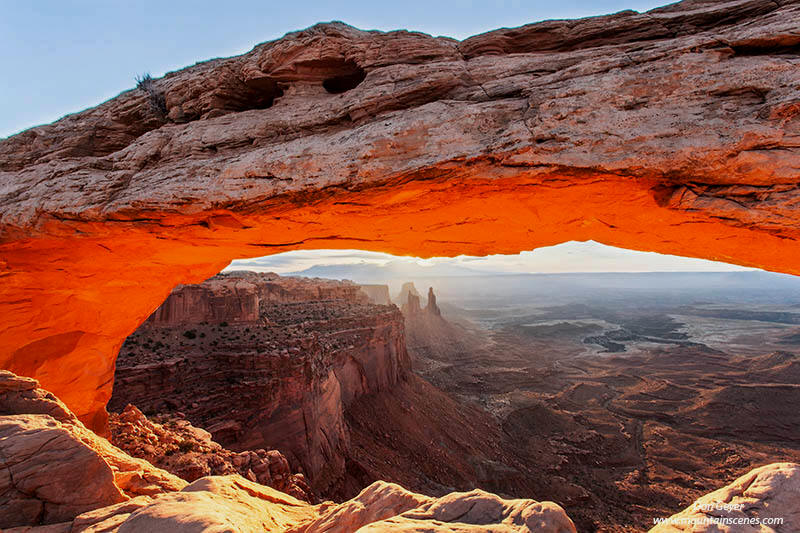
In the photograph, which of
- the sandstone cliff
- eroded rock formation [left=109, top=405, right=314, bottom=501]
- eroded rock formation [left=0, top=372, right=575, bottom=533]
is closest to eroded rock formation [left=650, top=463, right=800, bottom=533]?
the sandstone cliff

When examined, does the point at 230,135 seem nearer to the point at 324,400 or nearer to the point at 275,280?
the point at 324,400

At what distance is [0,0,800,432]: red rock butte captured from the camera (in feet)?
11.4

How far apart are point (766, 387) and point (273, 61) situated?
5119cm

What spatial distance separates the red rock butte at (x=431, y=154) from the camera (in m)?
3.47

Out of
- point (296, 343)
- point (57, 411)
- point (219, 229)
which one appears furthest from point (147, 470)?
point (296, 343)

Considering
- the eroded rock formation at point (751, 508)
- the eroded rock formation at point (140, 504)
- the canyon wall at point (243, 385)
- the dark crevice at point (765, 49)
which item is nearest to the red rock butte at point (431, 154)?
the dark crevice at point (765, 49)

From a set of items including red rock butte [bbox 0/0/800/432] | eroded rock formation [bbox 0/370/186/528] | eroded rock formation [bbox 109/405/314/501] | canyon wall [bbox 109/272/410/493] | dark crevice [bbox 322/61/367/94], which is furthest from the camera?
canyon wall [bbox 109/272/410/493]

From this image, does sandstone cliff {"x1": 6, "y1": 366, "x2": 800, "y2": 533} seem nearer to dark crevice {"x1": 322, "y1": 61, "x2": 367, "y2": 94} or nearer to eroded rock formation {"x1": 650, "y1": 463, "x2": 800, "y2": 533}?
eroded rock formation {"x1": 650, "y1": 463, "x2": 800, "y2": 533}

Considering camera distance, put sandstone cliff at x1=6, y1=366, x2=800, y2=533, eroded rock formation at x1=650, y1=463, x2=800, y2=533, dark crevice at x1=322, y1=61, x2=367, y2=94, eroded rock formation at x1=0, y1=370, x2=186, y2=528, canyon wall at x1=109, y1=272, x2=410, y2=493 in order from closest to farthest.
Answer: eroded rock formation at x1=650, y1=463, x2=800, y2=533, sandstone cliff at x1=6, y1=366, x2=800, y2=533, eroded rock formation at x1=0, y1=370, x2=186, y2=528, dark crevice at x1=322, y1=61, x2=367, y2=94, canyon wall at x1=109, y1=272, x2=410, y2=493

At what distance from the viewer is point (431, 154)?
407 cm

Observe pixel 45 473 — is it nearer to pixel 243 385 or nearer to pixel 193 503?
pixel 193 503

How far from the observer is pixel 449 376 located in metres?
35.8

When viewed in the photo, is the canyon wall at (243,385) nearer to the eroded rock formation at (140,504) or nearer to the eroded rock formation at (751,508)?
the eroded rock formation at (140,504)

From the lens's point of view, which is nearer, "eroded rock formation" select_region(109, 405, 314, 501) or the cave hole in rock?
"eroded rock formation" select_region(109, 405, 314, 501)
